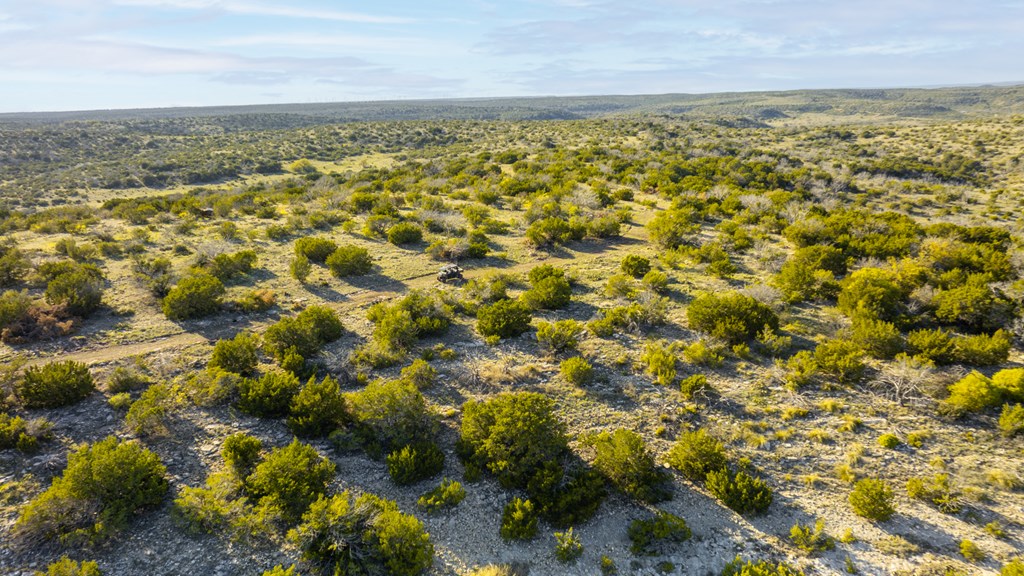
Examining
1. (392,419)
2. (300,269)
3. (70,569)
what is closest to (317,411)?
(392,419)

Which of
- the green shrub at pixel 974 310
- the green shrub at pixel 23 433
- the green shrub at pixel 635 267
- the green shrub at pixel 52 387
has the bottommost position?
the green shrub at pixel 23 433

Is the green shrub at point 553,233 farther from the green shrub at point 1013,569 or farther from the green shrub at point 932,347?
the green shrub at point 1013,569

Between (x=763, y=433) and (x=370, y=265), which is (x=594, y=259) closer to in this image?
(x=370, y=265)

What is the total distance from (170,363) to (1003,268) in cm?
2611

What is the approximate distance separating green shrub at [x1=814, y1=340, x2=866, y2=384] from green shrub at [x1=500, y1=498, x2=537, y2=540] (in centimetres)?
807

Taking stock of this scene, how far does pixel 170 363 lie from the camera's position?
11.2 meters

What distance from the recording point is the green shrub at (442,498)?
7672 millimetres

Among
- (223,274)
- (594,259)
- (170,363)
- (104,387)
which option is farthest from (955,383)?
(223,274)

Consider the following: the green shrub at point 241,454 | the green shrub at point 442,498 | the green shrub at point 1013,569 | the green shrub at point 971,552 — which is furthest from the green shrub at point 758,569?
the green shrub at point 241,454

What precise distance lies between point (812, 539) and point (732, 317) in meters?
6.55

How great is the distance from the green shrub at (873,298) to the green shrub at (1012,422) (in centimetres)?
402

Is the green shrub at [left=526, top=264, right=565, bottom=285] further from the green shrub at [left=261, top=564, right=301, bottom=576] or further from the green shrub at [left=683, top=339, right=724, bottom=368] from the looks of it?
the green shrub at [left=261, top=564, right=301, bottom=576]

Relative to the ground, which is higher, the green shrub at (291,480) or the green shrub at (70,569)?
the green shrub at (291,480)

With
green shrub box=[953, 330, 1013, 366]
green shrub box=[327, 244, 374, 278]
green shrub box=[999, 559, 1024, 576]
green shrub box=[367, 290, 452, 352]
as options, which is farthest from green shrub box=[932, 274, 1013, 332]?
green shrub box=[327, 244, 374, 278]
